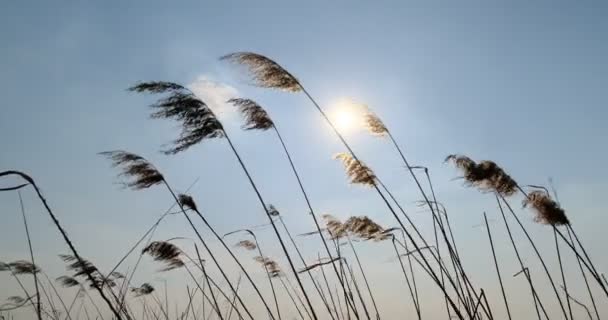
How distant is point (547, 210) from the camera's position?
16.3 ft

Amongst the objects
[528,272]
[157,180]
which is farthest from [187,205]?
[528,272]

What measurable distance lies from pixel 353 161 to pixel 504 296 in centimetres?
209

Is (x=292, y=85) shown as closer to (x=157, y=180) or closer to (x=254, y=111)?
(x=254, y=111)

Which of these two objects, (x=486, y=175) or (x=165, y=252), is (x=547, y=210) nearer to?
(x=486, y=175)

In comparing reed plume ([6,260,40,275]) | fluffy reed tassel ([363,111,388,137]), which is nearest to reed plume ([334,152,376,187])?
fluffy reed tassel ([363,111,388,137])

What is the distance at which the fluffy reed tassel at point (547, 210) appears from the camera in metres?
4.93

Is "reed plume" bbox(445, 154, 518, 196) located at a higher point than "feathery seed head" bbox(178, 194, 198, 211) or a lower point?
higher

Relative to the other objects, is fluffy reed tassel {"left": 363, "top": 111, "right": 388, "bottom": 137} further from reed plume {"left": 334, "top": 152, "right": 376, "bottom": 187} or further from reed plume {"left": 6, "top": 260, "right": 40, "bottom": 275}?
reed plume {"left": 6, "top": 260, "right": 40, "bottom": 275}

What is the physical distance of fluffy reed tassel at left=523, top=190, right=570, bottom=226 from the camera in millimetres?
4926

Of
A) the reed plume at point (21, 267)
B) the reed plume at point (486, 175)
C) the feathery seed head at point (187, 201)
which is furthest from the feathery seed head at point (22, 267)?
the reed plume at point (486, 175)

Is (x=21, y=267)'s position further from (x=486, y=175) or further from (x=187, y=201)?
(x=486, y=175)

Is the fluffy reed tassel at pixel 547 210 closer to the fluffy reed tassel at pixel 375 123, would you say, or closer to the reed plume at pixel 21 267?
the fluffy reed tassel at pixel 375 123

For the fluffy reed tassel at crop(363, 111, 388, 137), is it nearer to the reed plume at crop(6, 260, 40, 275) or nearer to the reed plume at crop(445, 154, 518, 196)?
the reed plume at crop(445, 154, 518, 196)

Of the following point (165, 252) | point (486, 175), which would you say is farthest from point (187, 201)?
point (486, 175)
